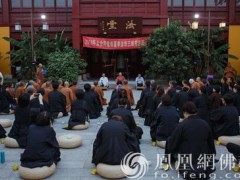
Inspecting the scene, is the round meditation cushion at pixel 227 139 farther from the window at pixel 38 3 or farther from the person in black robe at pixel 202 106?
the window at pixel 38 3

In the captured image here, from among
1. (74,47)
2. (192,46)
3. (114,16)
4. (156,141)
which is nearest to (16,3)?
(74,47)

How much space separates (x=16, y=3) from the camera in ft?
76.0

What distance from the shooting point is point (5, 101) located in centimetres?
1312

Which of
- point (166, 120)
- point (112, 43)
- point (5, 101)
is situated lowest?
point (5, 101)

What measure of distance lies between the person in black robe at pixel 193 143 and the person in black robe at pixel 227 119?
94.3 inches

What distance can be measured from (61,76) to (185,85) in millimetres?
8571

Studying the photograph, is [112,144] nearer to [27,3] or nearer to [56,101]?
[56,101]

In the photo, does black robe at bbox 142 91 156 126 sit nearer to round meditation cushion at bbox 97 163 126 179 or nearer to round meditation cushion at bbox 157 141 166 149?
round meditation cushion at bbox 157 141 166 149

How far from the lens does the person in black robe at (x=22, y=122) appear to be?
26.9ft

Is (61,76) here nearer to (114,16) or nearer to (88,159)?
(114,16)

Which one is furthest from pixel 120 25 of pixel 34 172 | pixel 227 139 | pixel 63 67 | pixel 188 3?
pixel 34 172

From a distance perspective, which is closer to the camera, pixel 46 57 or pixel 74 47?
pixel 46 57

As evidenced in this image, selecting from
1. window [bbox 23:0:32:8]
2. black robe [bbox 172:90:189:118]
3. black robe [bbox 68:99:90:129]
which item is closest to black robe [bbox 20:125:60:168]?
black robe [bbox 68:99:90:129]

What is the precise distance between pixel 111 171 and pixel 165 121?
2287 millimetres
